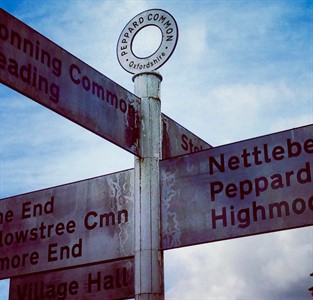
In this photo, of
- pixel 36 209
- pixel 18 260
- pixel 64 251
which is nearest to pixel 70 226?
pixel 64 251

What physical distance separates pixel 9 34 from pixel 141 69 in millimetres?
1535

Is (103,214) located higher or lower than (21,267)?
higher

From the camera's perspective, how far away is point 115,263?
5406 millimetres

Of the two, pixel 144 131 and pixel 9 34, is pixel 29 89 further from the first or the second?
pixel 144 131

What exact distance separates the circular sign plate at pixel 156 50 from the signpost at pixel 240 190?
98 centimetres

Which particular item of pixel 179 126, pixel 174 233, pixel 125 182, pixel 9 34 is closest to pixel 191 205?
pixel 174 233

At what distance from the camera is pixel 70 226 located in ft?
18.2

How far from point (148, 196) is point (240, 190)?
2.57 ft

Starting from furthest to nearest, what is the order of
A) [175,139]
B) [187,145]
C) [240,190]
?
[187,145], [175,139], [240,190]

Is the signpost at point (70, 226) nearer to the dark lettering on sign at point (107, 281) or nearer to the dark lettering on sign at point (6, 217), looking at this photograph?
the dark lettering on sign at point (6, 217)

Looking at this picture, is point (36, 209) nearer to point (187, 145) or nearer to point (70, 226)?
point (70, 226)

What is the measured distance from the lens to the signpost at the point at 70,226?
5348 mm

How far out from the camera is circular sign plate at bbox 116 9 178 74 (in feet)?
18.4

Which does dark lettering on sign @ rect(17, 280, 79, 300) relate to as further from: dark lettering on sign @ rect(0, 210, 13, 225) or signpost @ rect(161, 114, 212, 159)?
signpost @ rect(161, 114, 212, 159)
